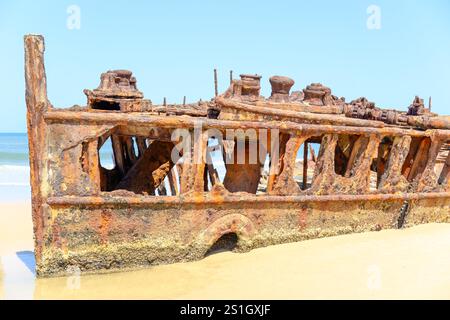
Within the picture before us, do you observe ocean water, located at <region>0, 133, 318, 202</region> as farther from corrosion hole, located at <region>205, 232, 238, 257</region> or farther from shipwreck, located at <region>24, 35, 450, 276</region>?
corrosion hole, located at <region>205, 232, 238, 257</region>

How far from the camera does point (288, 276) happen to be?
556 centimetres

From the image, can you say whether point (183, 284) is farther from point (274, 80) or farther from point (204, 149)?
point (274, 80)

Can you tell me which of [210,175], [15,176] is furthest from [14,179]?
[210,175]

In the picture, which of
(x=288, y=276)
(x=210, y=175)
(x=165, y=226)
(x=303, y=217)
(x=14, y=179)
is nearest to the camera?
(x=288, y=276)

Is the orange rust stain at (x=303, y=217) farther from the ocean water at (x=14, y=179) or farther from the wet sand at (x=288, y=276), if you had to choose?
the ocean water at (x=14, y=179)

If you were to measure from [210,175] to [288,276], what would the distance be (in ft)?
6.12

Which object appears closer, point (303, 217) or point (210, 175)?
point (303, 217)

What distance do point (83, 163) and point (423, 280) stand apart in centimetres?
364

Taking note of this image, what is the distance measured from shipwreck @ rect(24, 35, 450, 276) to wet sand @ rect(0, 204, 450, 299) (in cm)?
19

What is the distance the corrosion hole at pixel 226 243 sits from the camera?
20.8 ft

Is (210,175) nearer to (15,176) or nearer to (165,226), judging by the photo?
(165,226)

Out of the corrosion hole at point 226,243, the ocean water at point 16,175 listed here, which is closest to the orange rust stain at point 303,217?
the corrosion hole at point 226,243

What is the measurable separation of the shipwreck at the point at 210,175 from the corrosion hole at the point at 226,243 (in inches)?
0.9

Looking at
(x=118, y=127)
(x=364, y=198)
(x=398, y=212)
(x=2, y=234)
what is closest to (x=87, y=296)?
(x=118, y=127)
